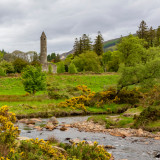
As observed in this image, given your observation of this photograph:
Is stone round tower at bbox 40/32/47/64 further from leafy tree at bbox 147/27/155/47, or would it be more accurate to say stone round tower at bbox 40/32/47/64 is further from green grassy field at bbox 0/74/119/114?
leafy tree at bbox 147/27/155/47

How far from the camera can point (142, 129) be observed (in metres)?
22.4

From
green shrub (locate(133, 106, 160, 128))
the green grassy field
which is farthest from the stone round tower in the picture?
green shrub (locate(133, 106, 160, 128))

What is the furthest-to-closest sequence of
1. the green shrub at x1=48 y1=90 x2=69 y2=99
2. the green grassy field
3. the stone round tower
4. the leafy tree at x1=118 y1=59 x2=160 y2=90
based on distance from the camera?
1. the stone round tower
2. the green shrub at x1=48 y1=90 x2=69 y2=99
3. the green grassy field
4. the leafy tree at x1=118 y1=59 x2=160 y2=90

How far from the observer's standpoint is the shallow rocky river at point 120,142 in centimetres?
1521

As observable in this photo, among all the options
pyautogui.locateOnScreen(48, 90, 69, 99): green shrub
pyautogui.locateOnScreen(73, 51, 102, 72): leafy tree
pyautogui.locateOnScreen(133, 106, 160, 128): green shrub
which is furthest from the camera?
pyautogui.locateOnScreen(73, 51, 102, 72): leafy tree

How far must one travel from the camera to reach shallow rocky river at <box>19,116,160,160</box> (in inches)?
599

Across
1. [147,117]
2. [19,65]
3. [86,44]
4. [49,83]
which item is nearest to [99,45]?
[86,44]

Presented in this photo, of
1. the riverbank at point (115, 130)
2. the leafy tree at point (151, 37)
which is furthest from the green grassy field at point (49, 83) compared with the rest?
the leafy tree at point (151, 37)

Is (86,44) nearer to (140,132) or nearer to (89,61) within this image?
(89,61)

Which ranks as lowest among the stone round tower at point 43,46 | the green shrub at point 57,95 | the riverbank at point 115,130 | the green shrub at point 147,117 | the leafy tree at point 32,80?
the riverbank at point 115,130

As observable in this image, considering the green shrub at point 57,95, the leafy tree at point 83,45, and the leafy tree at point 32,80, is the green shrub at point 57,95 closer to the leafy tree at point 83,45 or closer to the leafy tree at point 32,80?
the leafy tree at point 32,80

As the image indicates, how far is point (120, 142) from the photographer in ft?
60.5

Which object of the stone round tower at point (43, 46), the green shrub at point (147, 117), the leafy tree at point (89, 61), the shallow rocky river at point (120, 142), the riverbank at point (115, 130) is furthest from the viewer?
the stone round tower at point (43, 46)

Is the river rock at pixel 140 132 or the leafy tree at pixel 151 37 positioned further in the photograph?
the leafy tree at pixel 151 37
